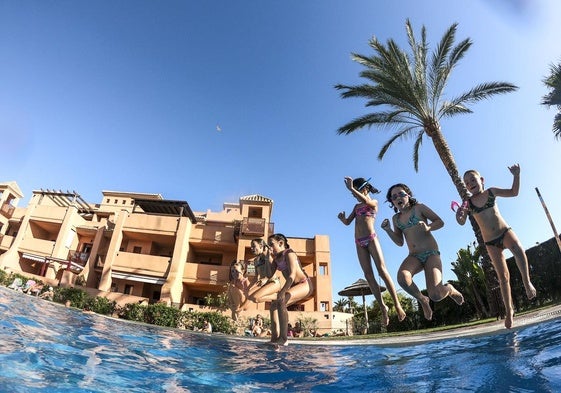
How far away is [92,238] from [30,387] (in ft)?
117

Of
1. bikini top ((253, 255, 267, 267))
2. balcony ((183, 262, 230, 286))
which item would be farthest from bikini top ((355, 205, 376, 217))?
balcony ((183, 262, 230, 286))

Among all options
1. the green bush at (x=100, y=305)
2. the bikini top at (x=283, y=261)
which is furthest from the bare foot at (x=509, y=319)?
the green bush at (x=100, y=305)

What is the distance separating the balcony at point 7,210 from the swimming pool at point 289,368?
1486 inches

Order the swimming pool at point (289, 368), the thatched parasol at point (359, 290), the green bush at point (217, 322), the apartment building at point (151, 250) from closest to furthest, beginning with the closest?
the swimming pool at point (289, 368)
the green bush at point (217, 322)
the thatched parasol at point (359, 290)
the apartment building at point (151, 250)

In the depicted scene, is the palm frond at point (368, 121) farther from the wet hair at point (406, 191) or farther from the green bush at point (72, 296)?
the green bush at point (72, 296)

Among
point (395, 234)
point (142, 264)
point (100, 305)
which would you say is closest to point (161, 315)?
point (100, 305)

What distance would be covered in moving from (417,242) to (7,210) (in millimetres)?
42998

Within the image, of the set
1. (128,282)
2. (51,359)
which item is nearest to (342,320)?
(128,282)

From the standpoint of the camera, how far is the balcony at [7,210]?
3475 cm

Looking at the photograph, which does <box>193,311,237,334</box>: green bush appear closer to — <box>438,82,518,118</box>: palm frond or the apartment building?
the apartment building

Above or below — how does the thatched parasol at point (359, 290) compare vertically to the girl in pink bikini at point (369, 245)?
above

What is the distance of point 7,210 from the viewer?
3500cm

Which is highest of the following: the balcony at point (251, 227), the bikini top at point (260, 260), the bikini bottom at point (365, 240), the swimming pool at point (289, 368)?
the balcony at point (251, 227)

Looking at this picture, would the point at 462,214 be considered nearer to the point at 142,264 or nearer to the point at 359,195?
the point at 359,195
